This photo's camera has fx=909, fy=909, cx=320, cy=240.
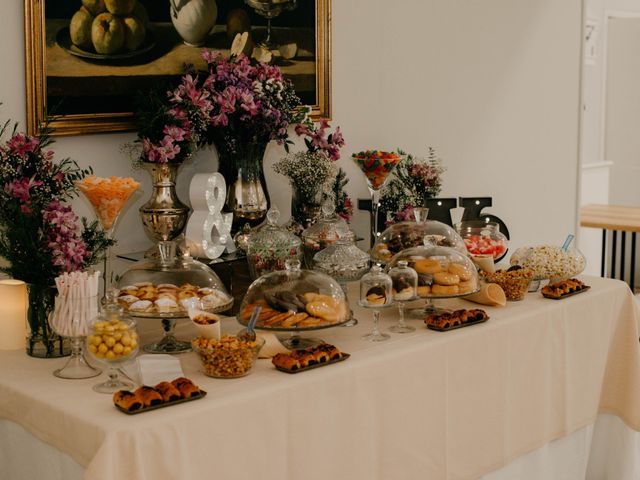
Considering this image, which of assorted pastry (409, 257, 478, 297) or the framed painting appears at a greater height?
the framed painting

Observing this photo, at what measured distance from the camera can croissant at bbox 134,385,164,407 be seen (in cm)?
183

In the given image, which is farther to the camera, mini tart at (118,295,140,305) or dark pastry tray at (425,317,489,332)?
dark pastry tray at (425,317,489,332)

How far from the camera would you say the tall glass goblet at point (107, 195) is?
2422 millimetres

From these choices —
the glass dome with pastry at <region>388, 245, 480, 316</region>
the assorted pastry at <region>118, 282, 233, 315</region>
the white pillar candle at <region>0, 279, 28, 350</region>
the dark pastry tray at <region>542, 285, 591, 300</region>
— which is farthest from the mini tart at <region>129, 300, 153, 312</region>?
the dark pastry tray at <region>542, 285, 591, 300</region>

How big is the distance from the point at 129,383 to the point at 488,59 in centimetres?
281

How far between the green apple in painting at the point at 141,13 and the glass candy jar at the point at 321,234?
81cm

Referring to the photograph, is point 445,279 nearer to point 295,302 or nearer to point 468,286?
point 468,286

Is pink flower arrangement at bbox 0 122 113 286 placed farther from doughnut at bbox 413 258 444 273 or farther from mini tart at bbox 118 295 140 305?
doughnut at bbox 413 258 444 273

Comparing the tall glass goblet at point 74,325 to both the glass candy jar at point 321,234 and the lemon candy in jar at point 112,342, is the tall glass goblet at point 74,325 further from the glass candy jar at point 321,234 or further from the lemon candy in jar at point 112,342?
the glass candy jar at point 321,234

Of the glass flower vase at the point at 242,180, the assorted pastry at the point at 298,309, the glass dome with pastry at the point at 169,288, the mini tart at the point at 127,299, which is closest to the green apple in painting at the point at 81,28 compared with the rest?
the glass flower vase at the point at 242,180

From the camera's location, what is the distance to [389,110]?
3844 mm

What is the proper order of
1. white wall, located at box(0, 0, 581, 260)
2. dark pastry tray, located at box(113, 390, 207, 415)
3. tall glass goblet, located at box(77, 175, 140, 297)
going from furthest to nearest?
white wall, located at box(0, 0, 581, 260)
tall glass goblet, located at box(77, 175, 140, 297)
dark pastry tray, located at box(113, 390, 207, 415)

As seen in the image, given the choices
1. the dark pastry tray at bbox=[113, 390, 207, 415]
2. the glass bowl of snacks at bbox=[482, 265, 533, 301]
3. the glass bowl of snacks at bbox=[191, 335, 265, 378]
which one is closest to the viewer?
the dark pastry tray at bbox=[113, 390, 207, 415]

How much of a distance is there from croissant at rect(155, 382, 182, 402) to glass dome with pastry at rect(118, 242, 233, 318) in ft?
A: 1.17
